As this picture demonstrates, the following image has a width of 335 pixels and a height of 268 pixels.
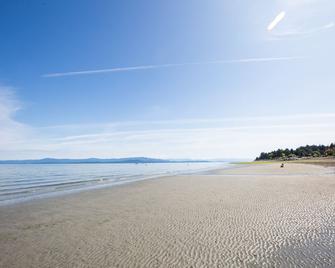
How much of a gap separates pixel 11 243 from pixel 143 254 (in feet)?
13.2

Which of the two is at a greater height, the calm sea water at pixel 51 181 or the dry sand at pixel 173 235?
the calm sea water at pixel 51 181

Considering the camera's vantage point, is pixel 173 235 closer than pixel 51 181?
Yes

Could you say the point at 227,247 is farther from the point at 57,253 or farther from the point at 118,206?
the point at 118,206

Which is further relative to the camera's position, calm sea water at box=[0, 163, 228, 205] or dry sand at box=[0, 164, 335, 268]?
calm sea water at box=[0, 163, 228, 205]

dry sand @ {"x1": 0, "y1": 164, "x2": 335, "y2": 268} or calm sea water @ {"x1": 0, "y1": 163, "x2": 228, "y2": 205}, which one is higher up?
calm sea water @ {"x1": 0, "y1": 163, "x2": 228, "y2": 205}

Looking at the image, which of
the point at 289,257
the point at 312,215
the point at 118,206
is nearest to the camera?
the point at 289,257

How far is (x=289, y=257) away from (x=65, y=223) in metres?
7.62

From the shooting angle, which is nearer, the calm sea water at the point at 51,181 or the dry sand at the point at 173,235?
the dry sand at the point at 173,235

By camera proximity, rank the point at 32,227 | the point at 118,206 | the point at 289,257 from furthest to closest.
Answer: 1. the point at 118,206
2. the point at 32,227
3. the point at 289,257

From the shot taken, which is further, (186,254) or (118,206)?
(118,206)

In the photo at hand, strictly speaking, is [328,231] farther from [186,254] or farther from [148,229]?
[148,229]

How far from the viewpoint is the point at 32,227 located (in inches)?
369

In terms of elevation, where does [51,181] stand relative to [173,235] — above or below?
above

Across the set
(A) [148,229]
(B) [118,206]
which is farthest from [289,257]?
(B) [118,206]
